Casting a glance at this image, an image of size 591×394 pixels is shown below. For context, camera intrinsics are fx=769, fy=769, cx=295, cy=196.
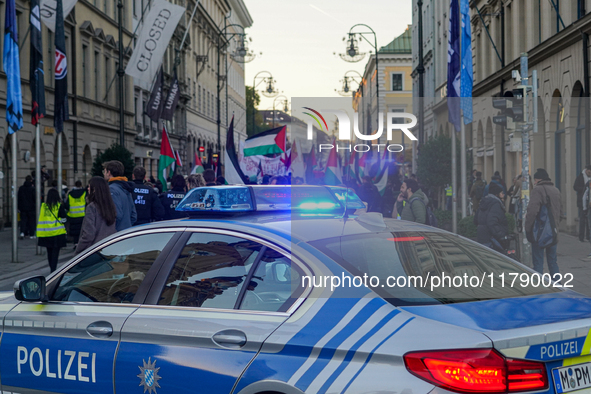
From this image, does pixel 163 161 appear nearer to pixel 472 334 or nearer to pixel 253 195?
pixel 253 195

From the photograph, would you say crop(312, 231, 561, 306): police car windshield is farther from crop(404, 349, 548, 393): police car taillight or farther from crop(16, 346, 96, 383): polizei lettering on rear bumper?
crop(16, 346, 96, 383): polizei lettering on rear bumper

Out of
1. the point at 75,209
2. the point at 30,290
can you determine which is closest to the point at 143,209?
the point at 75,209

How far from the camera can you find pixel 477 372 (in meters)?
2.85

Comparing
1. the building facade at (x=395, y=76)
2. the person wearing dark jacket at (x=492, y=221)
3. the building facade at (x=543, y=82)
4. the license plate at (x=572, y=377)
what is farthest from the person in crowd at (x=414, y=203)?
the building facade at (x=395, y=76)

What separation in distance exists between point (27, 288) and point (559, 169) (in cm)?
2244

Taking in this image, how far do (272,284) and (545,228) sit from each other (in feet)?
28.2

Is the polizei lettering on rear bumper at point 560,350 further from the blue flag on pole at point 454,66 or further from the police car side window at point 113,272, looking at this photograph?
the blue flag on pole at point 454,66

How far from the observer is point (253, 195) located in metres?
4.97

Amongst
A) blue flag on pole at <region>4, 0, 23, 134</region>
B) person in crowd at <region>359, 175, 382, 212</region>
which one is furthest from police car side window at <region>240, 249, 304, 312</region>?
person in crowd at <region>359, 175, 382, 212</region>

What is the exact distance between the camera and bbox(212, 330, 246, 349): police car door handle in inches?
135

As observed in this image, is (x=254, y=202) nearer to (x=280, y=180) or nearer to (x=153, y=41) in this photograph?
(x=280, y=180)

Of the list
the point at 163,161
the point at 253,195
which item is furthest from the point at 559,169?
the point at 253,195

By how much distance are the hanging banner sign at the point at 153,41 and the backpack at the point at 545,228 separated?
17308mm

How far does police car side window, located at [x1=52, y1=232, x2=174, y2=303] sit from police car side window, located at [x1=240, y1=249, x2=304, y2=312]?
25.8 inches
